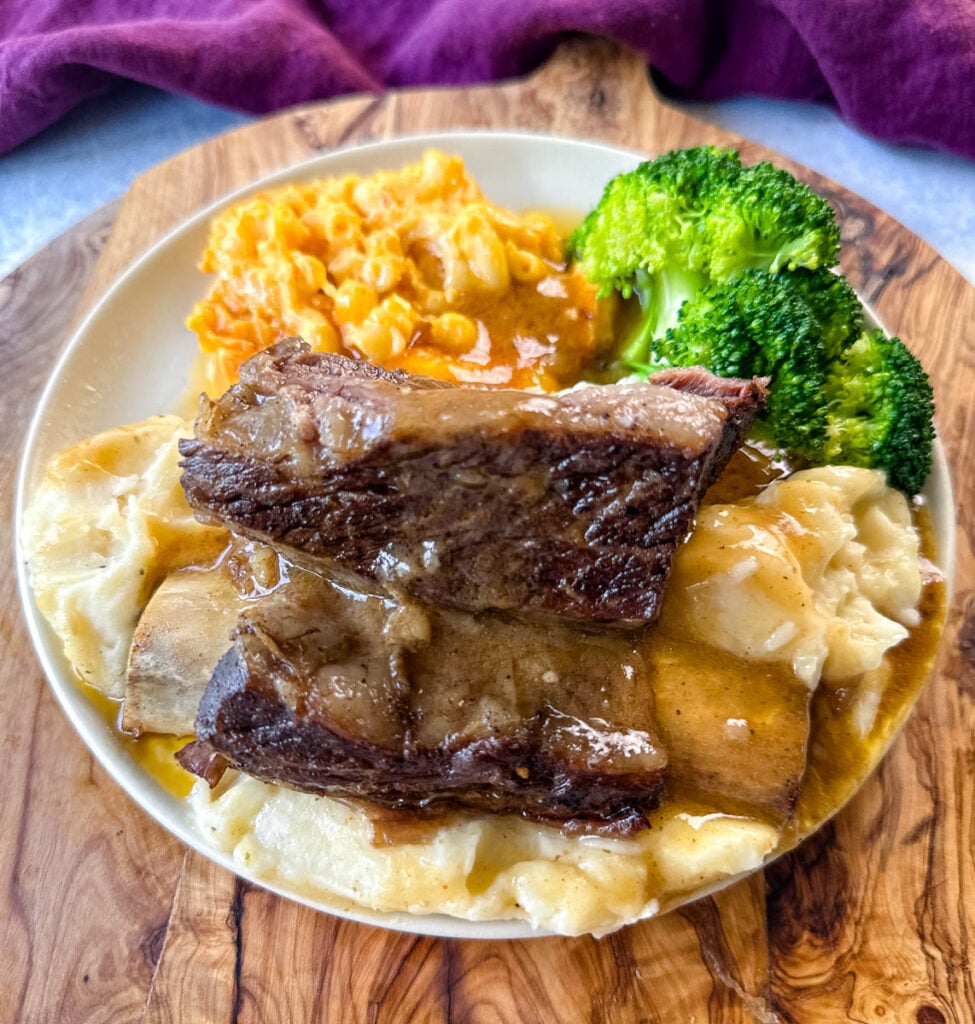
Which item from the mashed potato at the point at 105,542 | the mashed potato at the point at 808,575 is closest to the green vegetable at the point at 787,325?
the mashed potato at the point at 808,575

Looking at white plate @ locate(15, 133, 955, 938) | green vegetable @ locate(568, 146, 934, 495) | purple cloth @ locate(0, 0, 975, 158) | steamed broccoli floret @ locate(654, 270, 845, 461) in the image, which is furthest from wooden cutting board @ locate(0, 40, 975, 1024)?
purple cloth @ locate(0, 0, 975, 158)

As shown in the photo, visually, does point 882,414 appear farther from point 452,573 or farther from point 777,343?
point 452,573

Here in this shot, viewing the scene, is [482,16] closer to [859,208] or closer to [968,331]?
[859,208]

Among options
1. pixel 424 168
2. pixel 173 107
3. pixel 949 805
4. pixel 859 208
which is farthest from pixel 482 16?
pixel 949 805

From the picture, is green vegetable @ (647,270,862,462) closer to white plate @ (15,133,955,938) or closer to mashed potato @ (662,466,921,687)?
mashed potato @ (662,466,921,687)

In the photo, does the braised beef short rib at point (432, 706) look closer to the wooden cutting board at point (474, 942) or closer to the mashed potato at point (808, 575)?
the mashed potato at point (808, 575)

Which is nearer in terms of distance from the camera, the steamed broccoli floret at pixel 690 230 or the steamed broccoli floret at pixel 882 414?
the steamed broccoli floret at pixel 882 414
